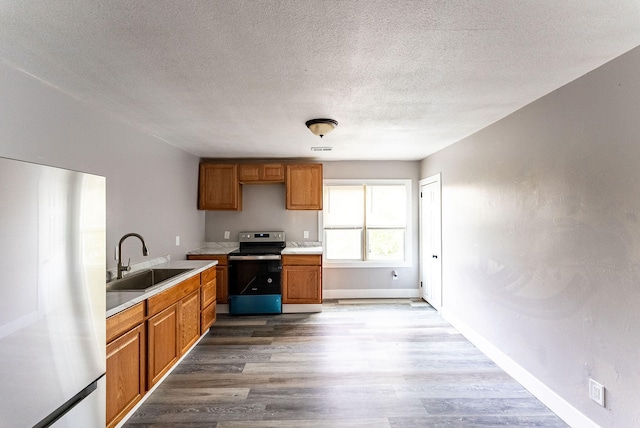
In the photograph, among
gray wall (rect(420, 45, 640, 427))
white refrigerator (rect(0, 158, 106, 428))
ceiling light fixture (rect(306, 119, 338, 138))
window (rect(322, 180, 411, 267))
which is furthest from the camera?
window (rect(322, 180, 411, 267))

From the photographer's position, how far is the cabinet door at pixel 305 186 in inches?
178

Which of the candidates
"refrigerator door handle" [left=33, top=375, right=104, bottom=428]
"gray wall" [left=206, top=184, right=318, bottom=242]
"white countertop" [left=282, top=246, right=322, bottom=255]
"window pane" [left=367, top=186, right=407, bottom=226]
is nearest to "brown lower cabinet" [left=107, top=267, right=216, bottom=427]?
"refrigerator door handle" [left=33, top=375, right=104, bottom=428]

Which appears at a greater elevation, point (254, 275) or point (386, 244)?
point (386, 244)

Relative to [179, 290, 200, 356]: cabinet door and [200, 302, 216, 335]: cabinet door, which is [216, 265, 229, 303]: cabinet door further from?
[179, 290, 200, 356]: cabinet door

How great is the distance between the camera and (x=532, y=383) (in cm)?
235

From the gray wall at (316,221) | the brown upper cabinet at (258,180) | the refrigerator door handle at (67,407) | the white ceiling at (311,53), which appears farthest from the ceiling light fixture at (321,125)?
the refrigerator door handle at (67,407)

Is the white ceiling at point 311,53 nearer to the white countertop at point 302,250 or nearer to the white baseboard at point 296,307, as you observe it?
the white countertop at point 302,250

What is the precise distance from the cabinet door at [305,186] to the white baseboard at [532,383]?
2551 mm

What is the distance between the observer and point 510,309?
2605 mm

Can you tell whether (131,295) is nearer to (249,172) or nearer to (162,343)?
(162,343)

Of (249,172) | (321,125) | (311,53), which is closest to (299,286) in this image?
(249,172)

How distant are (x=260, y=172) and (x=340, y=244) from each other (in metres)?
1.73

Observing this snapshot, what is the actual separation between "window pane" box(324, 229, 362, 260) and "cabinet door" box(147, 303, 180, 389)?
2.67 metres

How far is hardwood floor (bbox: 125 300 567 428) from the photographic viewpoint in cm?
209
